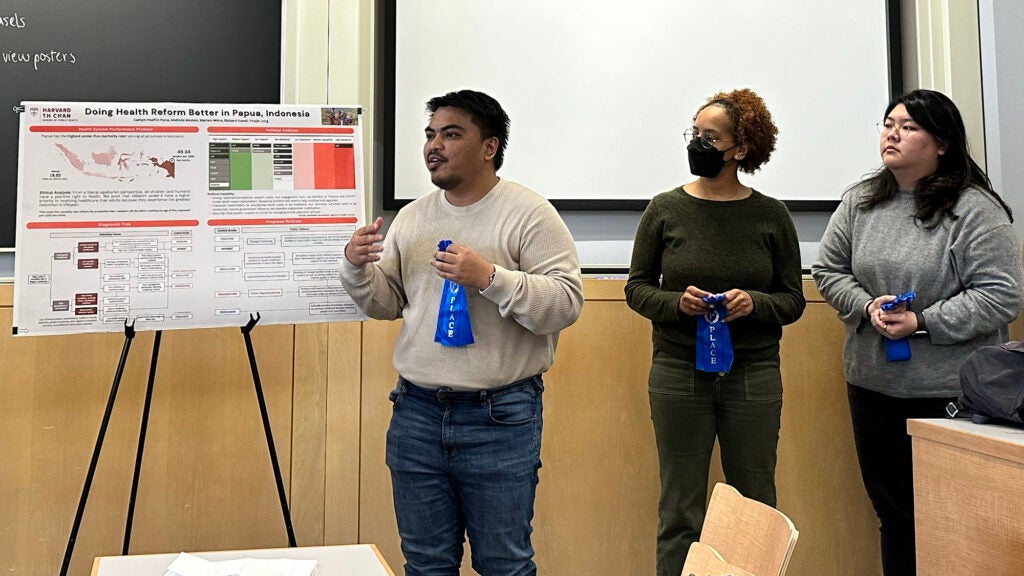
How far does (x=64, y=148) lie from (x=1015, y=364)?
93.4 inches

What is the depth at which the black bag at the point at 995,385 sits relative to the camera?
1745 mm

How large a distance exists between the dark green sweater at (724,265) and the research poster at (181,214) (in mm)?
857

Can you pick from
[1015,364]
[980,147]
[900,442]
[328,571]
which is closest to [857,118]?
[980,147]

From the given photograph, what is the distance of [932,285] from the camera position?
2354 mm

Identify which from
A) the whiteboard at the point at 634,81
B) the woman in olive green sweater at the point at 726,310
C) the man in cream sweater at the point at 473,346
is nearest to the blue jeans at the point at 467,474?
the man in cream sweater at the point at 473,346

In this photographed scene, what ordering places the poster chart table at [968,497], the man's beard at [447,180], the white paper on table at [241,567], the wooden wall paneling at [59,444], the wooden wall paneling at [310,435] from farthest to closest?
the wooden wall paneling at [310,435]
the wooden wall paneling at [59,444]
the man's beard at [447,180]
the poster chart table at [968,497]
the white paper on table at [241,567]

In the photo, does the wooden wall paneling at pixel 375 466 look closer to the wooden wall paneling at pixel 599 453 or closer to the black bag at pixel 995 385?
the wooden wall paneling at pixel 599 453

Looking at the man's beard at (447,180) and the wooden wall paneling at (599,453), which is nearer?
the man's beard at (447,180)

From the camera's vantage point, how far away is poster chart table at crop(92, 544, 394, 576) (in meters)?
1.43

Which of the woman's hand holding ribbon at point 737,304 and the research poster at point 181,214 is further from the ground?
the research poster at point 181,214

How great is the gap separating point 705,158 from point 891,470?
1019 millimetres

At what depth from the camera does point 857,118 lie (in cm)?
319

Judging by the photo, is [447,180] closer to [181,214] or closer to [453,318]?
[453,318]

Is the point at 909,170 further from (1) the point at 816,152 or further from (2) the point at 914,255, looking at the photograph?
(1) the point at 816,152
